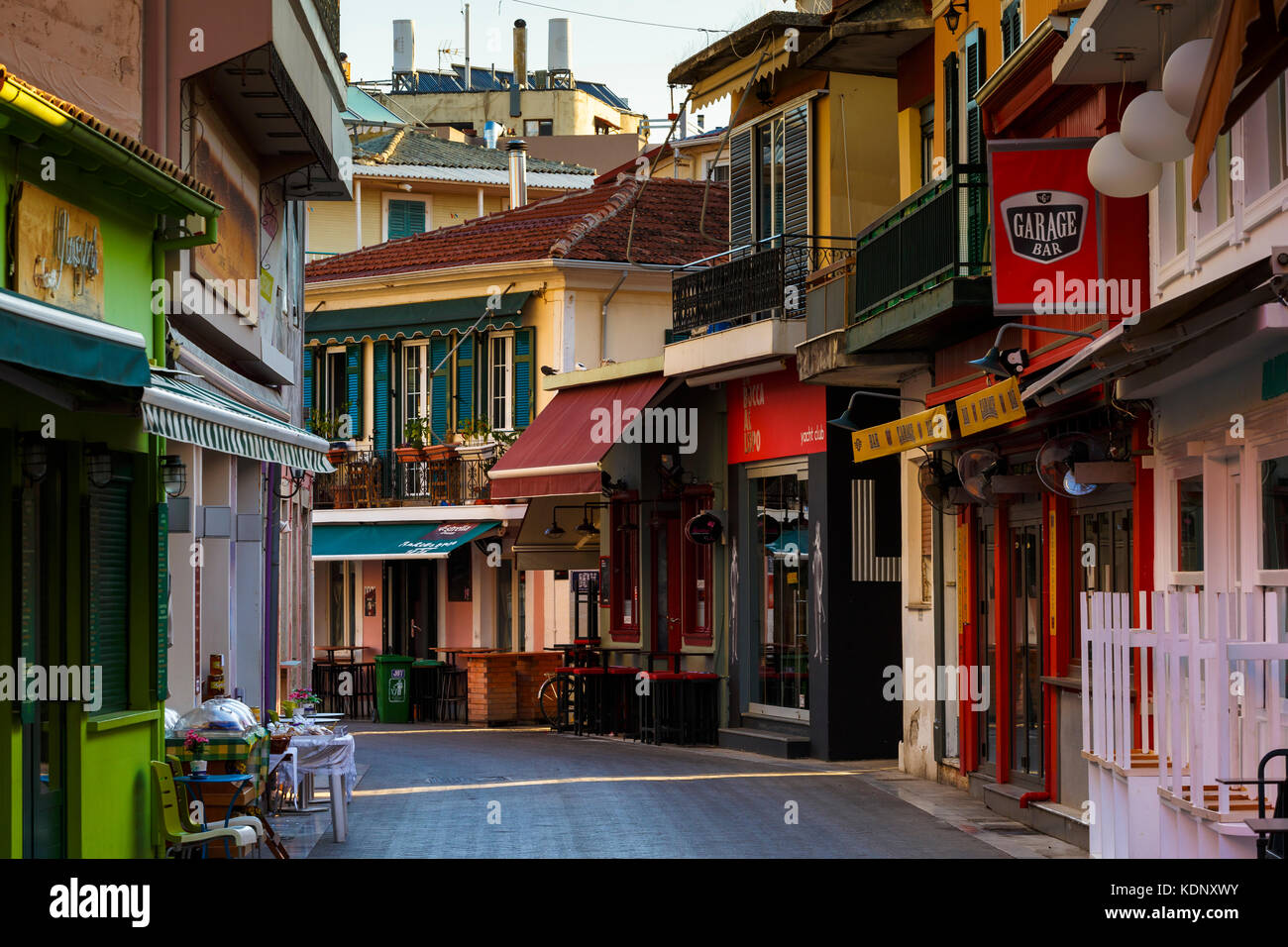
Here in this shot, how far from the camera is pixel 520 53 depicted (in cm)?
6181

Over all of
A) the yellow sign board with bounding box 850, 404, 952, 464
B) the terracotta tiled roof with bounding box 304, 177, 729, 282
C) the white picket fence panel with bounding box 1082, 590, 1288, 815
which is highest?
the terracotta tiled roof with bounding box 304, 177, 729, 282

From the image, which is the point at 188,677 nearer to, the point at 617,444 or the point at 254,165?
the point at 254,165

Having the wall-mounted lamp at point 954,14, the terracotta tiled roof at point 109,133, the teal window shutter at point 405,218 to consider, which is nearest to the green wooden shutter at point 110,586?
the terracotta tiled roof at point 109,133

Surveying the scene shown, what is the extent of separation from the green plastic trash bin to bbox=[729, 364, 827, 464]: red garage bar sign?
7.91 m

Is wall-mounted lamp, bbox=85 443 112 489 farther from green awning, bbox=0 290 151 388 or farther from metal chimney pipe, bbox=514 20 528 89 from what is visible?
metal chimney pipe, bbox=514 20 528 89

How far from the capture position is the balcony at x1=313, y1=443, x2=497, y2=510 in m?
36.1

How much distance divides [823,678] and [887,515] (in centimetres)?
208

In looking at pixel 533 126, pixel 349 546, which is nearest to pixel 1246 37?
pixel 349 546

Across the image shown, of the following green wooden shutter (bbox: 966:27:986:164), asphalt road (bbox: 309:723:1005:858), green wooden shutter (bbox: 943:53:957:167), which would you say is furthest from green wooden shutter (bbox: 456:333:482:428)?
green wooden shutter (bbox: 966:27:986:164)

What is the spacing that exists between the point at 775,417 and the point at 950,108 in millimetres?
6027

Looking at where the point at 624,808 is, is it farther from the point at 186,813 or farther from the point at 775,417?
the point at 775,417

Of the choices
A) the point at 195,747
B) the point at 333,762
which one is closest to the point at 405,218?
the point at 333,762

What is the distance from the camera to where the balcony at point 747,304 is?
23.4 m

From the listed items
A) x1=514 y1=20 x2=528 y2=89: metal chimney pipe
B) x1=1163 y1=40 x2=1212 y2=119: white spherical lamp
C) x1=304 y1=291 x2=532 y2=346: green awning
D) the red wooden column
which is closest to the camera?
x1=1163 y1=40 x2=1212 y2=119: white spherical lamp
